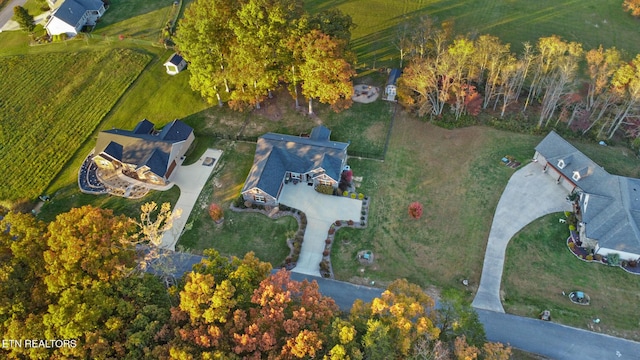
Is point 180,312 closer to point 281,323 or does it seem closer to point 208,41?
point 281,323

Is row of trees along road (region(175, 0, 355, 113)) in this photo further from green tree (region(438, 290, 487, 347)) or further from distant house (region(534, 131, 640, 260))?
green tree (region(438, 290, 487, 347))

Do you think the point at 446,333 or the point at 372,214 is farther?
the point at 372,214

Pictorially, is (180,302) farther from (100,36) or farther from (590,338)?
(100,36)

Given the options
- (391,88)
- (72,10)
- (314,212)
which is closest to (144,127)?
(314,212)

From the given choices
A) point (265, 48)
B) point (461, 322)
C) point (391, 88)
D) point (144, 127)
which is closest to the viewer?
point (461, 322)

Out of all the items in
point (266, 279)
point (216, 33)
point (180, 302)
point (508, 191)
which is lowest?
point (180, 302)

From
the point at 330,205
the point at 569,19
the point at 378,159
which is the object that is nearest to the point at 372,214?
the point at 330,205

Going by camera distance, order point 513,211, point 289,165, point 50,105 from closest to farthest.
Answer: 1. point 513,211
2. point 289,165
3. point 50,105
